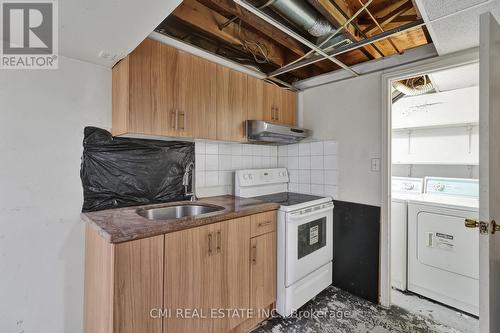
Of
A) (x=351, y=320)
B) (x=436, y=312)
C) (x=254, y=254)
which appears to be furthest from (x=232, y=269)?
(x=436, y=312)

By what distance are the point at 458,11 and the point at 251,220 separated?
5.73ft

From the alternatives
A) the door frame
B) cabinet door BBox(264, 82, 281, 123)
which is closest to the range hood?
cabinet door BBox(264, 82, 281, 123)

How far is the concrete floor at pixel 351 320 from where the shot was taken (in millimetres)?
1734

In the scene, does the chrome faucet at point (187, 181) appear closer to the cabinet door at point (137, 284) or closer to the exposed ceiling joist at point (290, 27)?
the cabinet door at point (137, 284)

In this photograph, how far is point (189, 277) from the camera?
1.35m

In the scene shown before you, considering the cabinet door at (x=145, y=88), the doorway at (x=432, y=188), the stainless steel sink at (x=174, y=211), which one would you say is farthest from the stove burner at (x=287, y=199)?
the cabinet door at (x=145, y=88)

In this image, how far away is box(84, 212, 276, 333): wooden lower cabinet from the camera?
1114 mm

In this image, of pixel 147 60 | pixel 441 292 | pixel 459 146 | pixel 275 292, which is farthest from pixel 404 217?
pixel 147 60

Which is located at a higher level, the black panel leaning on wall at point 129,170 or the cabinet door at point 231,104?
the cabinet door at point 231,104

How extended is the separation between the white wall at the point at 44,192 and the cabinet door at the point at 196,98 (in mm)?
542

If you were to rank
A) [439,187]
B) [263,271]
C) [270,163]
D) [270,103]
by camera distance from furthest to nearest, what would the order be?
1. [270,163]
2. [439,187]
3. [270,103]
4. [263,271]

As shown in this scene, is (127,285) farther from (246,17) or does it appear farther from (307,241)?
(246,17)

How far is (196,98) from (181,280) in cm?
127

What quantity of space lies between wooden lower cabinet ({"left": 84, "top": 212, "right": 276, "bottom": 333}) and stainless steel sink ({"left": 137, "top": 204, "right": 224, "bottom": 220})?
355 millimetres
